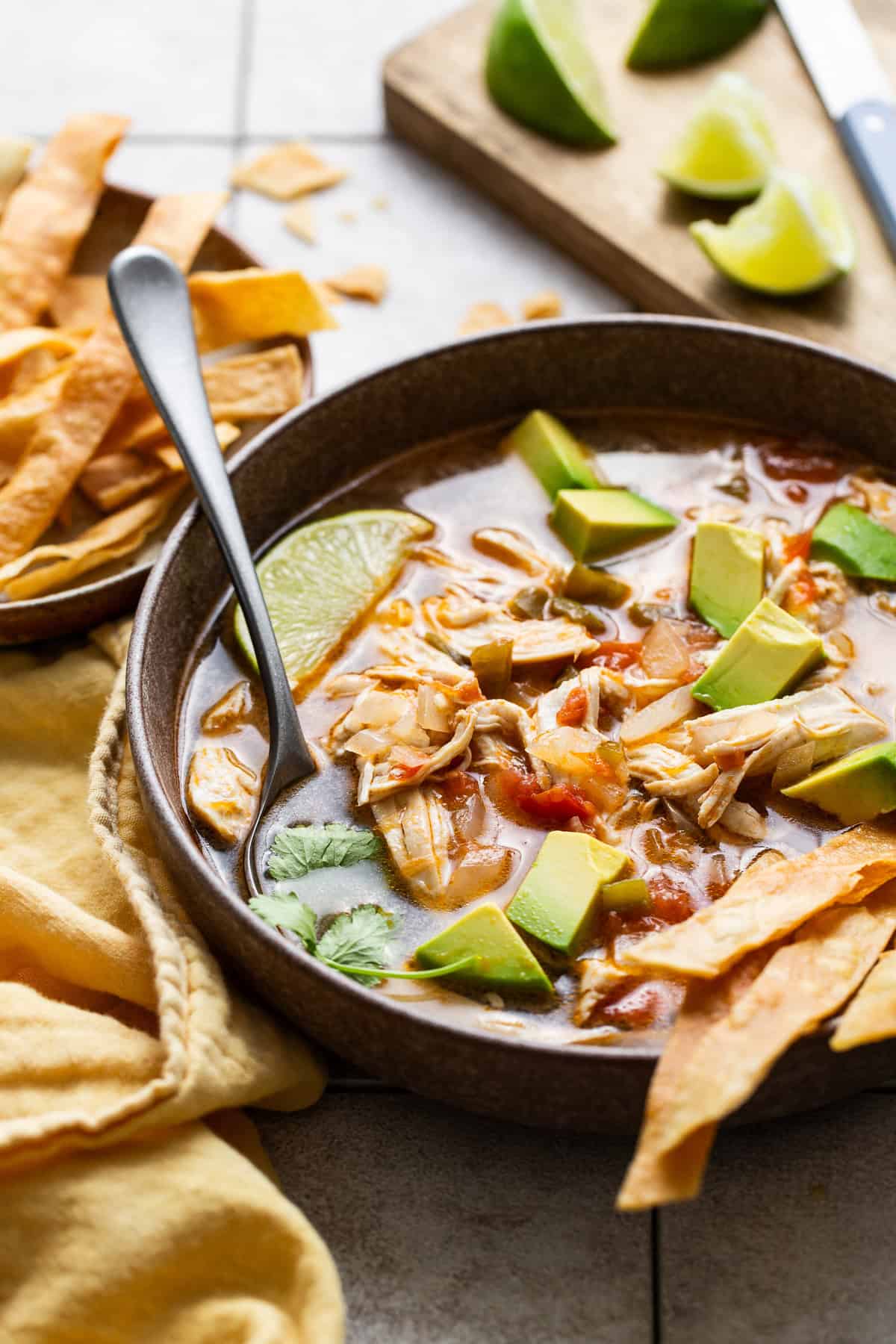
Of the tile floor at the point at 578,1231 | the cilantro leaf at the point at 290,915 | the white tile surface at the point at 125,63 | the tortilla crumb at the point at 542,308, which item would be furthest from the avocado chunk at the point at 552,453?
the white tile surface at the point at 125,63

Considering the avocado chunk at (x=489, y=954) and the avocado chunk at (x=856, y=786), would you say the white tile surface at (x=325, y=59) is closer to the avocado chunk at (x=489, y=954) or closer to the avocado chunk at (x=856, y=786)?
the avocado chunk at (x=856, y=786)

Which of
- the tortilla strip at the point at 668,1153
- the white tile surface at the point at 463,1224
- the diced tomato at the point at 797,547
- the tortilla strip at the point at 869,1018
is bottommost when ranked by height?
the white tile surface at the point at 463,1224

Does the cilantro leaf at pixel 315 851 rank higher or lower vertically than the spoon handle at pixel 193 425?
lower

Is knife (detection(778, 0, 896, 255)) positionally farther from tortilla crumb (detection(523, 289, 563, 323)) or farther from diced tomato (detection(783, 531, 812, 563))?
diced tomato (detection(783, 531, 812, 563))

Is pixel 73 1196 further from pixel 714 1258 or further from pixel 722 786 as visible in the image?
pixel 722 786

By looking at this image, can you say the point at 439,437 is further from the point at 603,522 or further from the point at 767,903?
the point at 767,903

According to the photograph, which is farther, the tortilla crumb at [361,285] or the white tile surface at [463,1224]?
the tortilla crumb at [361,285]
